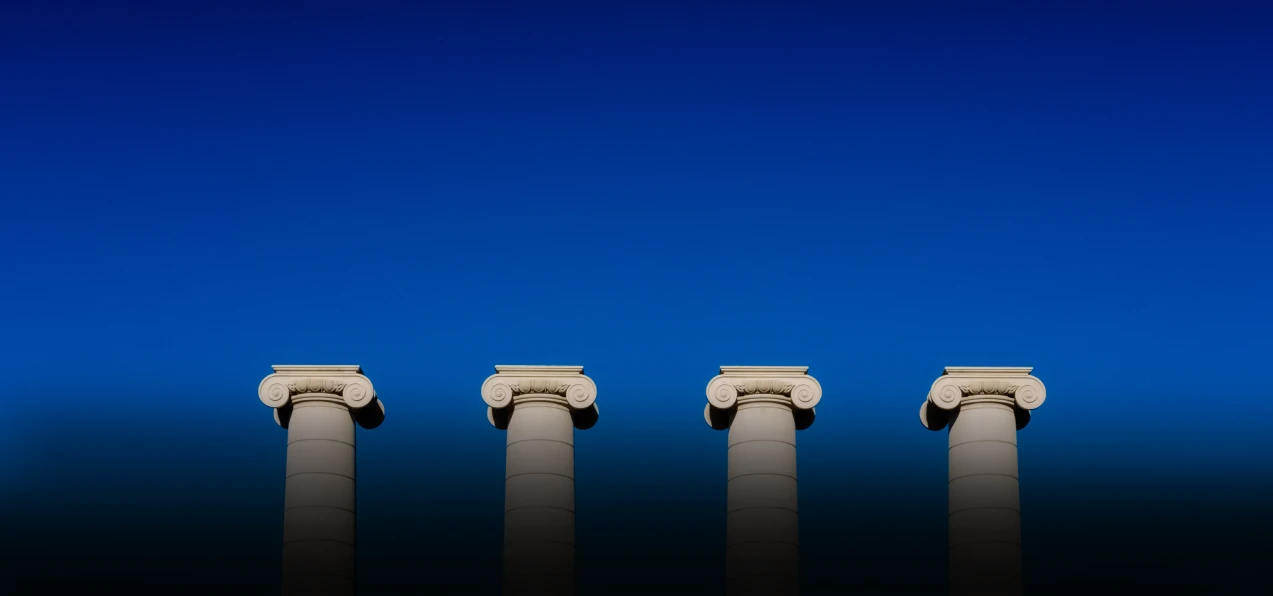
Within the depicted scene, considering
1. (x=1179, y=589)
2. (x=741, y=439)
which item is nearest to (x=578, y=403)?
(x=741, y=439)

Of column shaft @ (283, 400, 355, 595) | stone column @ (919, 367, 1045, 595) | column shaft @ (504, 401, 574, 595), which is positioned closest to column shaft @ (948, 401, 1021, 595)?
stone column @ (919, 367, 1045, 595)

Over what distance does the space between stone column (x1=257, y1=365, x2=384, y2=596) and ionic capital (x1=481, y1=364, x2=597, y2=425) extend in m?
4.50

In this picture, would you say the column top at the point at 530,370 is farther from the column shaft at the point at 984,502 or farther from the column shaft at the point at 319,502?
the column shaft at the point at 984,502

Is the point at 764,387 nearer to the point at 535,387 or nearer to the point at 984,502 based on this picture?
the point at 535,387

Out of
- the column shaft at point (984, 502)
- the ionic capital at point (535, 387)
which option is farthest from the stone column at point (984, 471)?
the ionic capital at point (535, 387)

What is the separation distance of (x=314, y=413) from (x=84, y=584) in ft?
69.5

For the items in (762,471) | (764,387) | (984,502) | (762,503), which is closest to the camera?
(984,502)

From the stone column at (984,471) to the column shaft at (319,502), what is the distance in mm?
21104

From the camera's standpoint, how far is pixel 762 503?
58625mm

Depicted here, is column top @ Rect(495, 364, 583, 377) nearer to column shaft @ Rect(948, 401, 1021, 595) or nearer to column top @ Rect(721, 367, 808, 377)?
column top @ Rect(721, 367, 808, 377)

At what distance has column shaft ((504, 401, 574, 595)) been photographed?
188 feet

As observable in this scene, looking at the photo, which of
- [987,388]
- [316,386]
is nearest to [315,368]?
[316,386]

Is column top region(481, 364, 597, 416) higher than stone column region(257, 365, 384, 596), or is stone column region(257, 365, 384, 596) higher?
column top region(481, 364, 597, 416)

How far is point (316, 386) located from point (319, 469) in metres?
2.96
